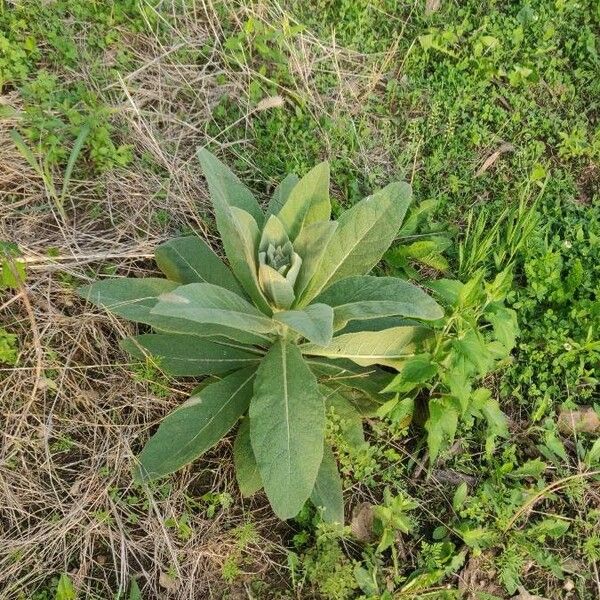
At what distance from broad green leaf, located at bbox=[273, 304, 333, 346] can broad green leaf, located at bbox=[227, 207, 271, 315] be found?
27cm

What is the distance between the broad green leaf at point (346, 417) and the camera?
2.68 m

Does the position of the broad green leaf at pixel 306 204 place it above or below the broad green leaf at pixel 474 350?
above

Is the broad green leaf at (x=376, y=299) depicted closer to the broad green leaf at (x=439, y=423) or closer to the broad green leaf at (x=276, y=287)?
the broad green leaf at (x=276, y=287)

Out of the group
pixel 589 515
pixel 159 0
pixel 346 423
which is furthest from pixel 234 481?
pixel 159 0

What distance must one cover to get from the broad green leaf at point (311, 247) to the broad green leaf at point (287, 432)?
11.8 inches

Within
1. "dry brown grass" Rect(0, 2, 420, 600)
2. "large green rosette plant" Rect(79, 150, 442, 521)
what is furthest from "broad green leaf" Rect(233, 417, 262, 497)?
"dry brown grass" Rect(0, 2, 420, 600)

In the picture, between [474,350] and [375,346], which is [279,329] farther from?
[474,350]

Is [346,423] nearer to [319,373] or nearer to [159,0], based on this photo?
[319,373]

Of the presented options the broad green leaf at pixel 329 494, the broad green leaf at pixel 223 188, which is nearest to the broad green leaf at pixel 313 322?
the broad green leaf at pixel 223 188

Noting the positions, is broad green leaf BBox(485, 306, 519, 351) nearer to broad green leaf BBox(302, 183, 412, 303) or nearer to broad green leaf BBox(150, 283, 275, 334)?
broad green leaf BBox(302, 183, 412, 303)

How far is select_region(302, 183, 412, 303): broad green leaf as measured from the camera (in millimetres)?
2527

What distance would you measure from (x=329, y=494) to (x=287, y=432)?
0.40 meters

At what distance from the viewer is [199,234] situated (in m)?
3.10

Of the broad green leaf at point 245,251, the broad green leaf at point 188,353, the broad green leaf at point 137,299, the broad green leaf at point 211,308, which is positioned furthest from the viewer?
the broad green leaf at point 188,353
